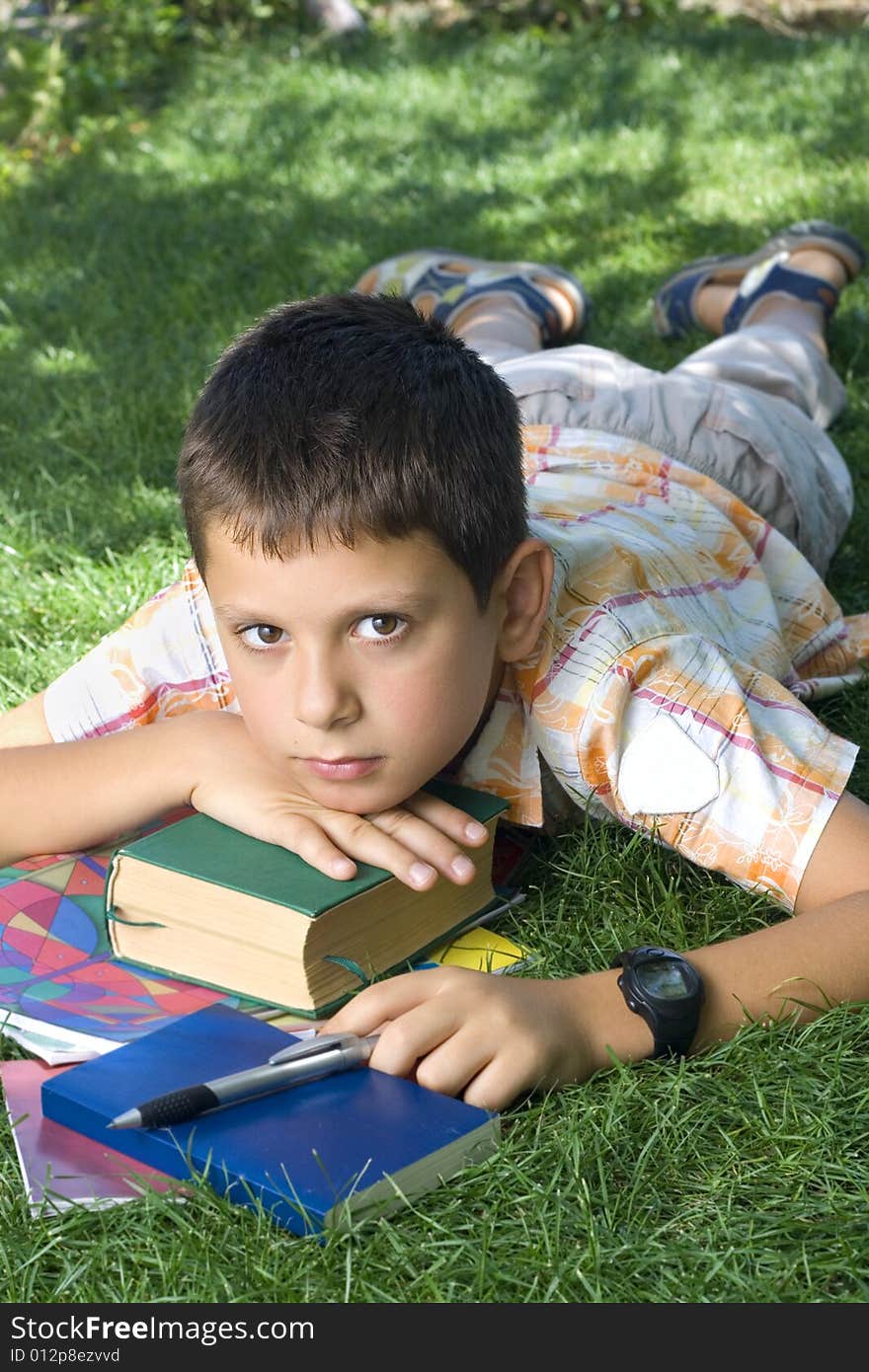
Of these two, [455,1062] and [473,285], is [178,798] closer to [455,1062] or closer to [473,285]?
[455,1062]

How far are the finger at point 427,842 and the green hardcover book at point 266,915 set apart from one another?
5cm

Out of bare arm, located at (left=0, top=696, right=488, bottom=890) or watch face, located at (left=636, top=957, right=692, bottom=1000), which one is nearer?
watch face, located at (left=636, top=957, right=692, bottom=1000)

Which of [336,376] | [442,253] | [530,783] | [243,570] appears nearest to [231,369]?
[336,376]

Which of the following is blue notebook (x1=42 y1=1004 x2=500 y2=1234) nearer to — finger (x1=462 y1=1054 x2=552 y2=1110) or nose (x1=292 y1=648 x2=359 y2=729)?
finger (x1=462 y1=1054 x2=552 y2=1110)

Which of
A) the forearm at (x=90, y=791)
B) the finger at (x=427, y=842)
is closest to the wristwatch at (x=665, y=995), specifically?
the finger at (x=427, y=842)

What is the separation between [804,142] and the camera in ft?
18.9

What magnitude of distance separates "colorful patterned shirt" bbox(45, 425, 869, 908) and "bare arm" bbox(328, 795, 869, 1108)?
Answer: 9 centimetres

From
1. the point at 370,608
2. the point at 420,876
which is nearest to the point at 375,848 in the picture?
the point at 420,876

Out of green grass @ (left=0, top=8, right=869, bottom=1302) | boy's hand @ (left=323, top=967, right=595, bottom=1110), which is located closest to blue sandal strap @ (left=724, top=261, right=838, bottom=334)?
green grass @ (left=0, top=8, right=869, bottom=1302)

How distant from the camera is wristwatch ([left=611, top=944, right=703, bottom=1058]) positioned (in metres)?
1.86

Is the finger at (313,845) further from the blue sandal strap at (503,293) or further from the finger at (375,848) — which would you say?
the blue sandal strap at (503,293)

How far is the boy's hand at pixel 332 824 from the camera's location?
203 cm

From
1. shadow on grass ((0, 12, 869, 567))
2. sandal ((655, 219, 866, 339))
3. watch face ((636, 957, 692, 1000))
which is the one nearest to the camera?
watch face ((636, 957, 692, 1000))
